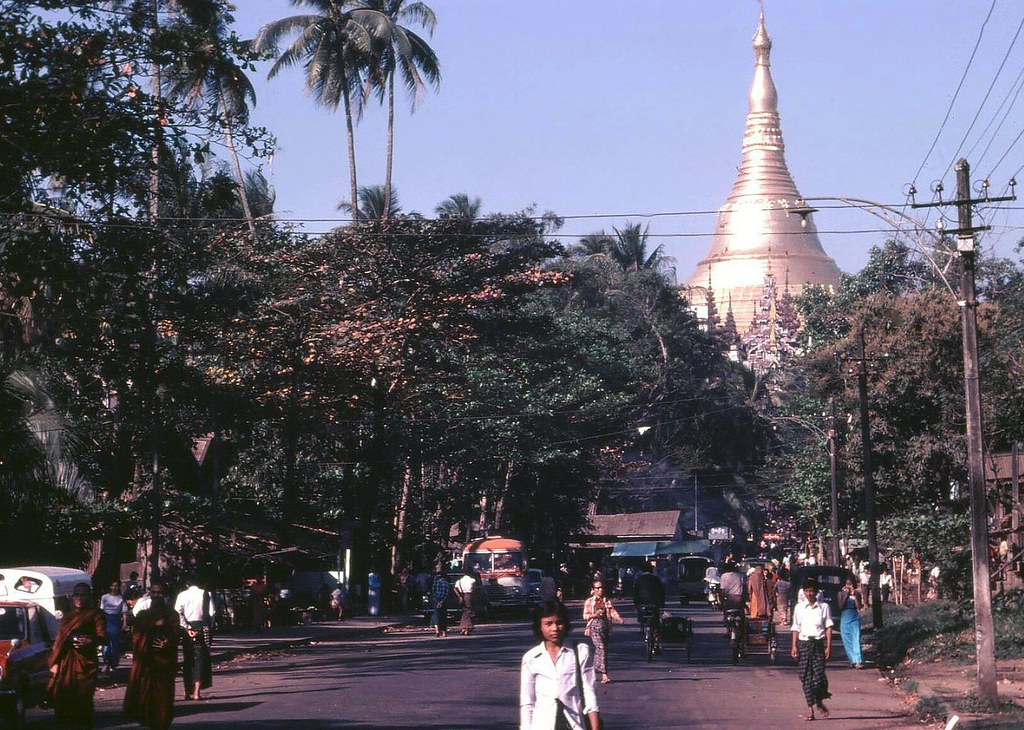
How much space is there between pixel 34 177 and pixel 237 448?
84.2ft

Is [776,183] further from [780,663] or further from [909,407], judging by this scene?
[780,663]

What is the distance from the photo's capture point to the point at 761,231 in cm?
11756

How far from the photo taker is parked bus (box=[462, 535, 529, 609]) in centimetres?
4294

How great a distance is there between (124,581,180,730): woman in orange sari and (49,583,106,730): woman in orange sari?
358mm

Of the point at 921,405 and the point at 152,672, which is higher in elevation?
the point at 921,405

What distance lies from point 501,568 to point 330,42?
56.1 feet

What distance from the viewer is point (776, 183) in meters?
116

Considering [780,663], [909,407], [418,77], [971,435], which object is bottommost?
[780,663]

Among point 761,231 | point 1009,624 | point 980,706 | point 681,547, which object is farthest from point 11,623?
point 761,231

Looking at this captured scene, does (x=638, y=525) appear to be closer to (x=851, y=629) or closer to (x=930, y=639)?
(x=930, y=639)

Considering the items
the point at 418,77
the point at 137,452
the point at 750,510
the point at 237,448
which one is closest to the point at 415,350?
the point at 237,448

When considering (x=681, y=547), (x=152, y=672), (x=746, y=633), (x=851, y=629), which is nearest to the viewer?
(x=152, y=672)

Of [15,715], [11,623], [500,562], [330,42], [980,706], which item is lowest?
[980,706]

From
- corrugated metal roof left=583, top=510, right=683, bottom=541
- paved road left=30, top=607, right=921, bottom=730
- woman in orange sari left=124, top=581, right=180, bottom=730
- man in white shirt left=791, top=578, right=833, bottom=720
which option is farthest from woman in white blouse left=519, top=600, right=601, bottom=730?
corrugated metal roof left=583, top=510, right=683, bottom=541
